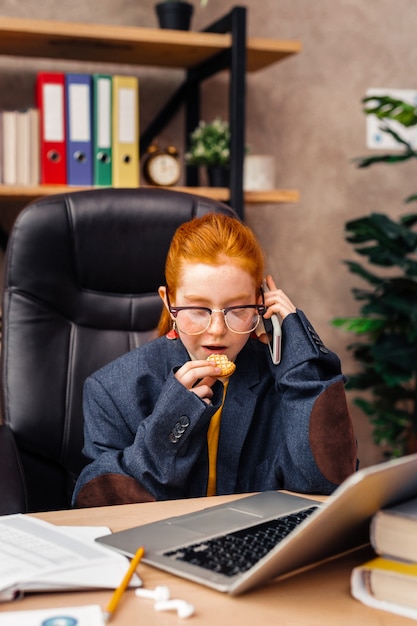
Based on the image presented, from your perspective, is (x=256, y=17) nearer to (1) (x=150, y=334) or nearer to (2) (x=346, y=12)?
(2) (x=346, y=12)

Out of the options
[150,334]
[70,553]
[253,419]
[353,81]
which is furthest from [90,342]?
[353,81]

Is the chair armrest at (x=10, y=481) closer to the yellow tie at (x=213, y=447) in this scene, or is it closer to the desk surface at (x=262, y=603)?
the yellow tie at (x=213, y=447)

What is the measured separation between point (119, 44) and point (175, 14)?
22 cm

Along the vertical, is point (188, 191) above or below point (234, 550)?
above

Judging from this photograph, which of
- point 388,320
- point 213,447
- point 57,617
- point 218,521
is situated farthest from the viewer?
point 388,320

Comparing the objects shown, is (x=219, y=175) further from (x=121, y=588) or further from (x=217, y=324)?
(x=121, y=588)

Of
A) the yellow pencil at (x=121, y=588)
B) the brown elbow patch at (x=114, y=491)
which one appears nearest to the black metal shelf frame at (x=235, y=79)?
the brown elbow patch at (x=114, y=491)

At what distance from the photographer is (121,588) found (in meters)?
0.74

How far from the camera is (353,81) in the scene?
3129 mm

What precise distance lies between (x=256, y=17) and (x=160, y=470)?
2247 millimetres

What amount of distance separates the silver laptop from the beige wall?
7.15 feet

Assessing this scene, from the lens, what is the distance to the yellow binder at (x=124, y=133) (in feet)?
8.25

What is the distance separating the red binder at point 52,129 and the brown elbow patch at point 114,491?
143cm

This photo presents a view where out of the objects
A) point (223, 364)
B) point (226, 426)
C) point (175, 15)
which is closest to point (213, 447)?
point (226, 426)
